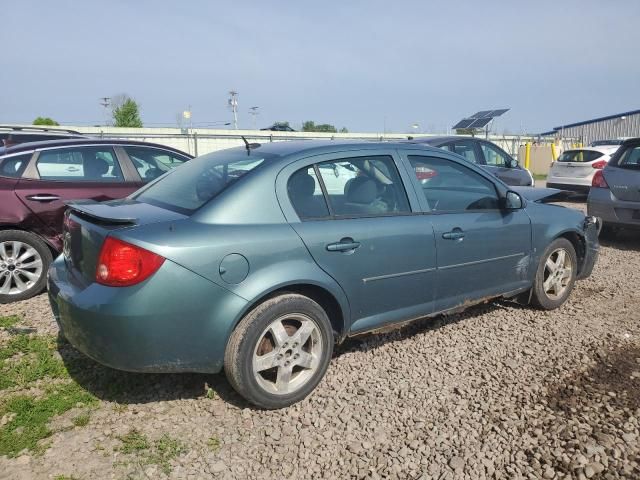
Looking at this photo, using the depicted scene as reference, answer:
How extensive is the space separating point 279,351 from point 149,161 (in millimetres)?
3675

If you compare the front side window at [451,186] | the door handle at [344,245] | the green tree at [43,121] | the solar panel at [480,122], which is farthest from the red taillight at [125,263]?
the green tree at [43,121]

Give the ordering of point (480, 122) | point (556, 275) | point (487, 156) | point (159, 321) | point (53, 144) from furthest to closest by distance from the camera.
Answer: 1. point (480, 122)
2. point (487, 156)
3. point (53, 144)
4. point (556, 275)
5. point (159, 321)

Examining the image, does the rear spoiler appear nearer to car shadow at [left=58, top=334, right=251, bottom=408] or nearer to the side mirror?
car shadow at [left=58, top=334, right=251, bottom=408]

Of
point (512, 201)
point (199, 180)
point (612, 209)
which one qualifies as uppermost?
point (199, 180)

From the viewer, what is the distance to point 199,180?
3453 mm

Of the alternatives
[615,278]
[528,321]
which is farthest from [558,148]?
[528,321]

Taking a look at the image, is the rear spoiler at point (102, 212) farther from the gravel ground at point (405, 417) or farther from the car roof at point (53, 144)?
the car roof at point (53, 144)

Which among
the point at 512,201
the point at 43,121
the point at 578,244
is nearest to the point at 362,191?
the point at 512,201

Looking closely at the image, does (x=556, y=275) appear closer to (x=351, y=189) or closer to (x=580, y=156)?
(x=351, y=189)

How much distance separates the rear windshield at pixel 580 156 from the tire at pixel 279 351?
12948 millimetres

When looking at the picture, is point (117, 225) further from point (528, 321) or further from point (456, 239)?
point (528, 321)

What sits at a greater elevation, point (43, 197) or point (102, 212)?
point (102, 212)

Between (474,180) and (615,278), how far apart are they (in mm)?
2831

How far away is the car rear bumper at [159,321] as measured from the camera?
8.79 ft
